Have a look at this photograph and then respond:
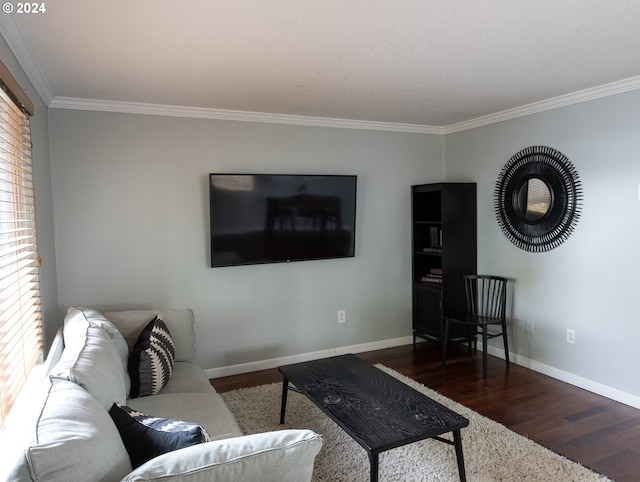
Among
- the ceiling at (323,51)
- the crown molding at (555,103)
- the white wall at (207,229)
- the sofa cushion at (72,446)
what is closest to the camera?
the sofa cushion at (72,446)

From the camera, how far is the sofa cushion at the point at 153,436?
138 centimetres

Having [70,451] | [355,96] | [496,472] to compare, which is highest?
[355,96]

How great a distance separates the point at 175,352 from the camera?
3.13 m

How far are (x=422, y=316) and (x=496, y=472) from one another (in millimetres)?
2302

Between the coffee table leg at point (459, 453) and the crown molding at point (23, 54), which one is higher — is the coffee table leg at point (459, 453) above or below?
below

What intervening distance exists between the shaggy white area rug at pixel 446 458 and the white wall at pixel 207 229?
45.4 inches

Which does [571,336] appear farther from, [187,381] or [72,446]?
[72,446]

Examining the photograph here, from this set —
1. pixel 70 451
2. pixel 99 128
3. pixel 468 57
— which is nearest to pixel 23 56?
pixel 99 128

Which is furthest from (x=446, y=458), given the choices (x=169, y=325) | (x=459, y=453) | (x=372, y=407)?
(x=169, y=325)

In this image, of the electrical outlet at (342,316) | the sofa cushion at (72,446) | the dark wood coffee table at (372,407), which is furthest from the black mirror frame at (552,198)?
the sofa cushion at (72,446)

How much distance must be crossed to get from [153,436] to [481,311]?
378cm

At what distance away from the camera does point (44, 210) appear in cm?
306

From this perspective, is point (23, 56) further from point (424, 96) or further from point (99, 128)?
point (424, 96)

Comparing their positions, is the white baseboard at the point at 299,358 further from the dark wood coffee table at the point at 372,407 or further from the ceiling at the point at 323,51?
the ceiling at the point at 323,51
